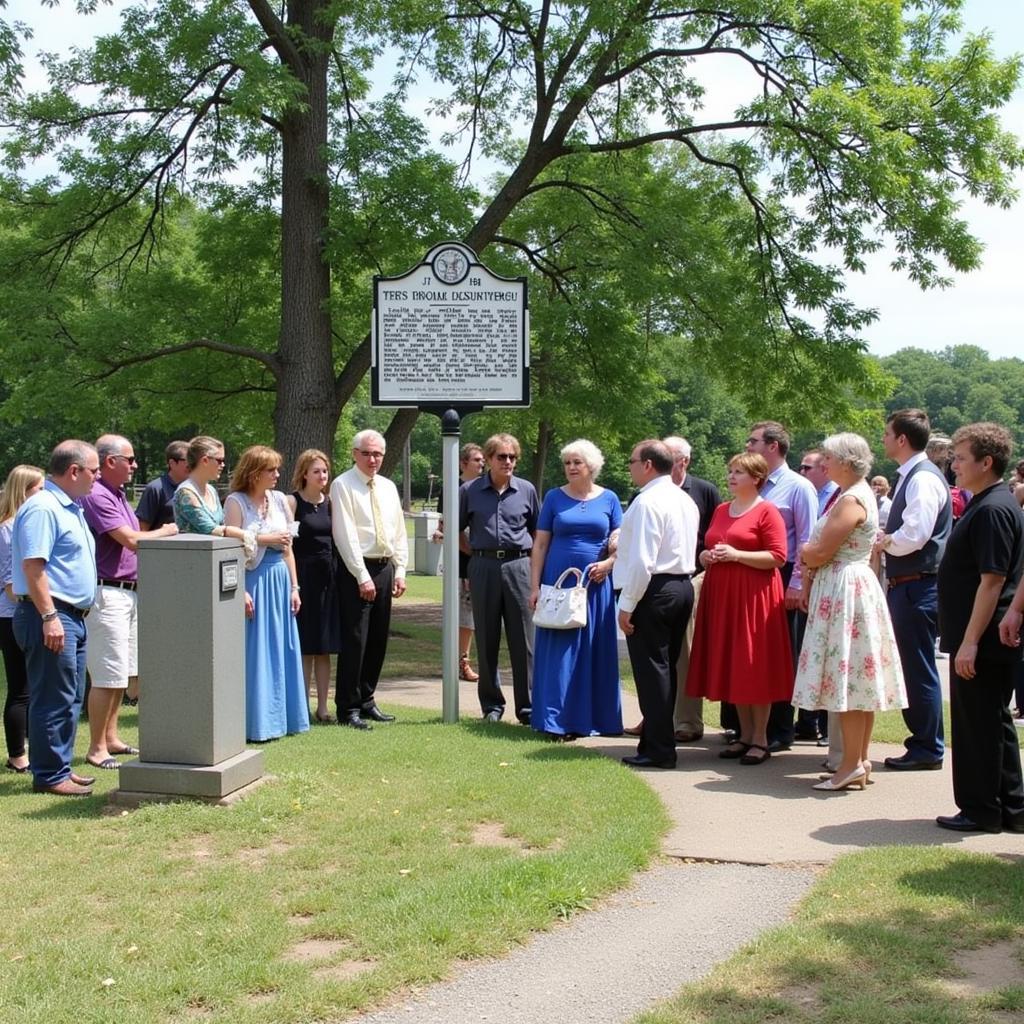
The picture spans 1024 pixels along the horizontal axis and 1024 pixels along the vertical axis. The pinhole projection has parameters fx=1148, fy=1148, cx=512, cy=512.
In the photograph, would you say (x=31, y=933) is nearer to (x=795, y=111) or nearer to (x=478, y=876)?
(x=478, y=876)

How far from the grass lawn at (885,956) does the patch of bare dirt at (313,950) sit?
47.8 inches

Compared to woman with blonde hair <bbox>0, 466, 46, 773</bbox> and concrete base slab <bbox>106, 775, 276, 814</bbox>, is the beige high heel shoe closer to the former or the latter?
concrete base slab <bbox>106, 775, 276, 814</bbox>

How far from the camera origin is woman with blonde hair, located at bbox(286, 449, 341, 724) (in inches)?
337

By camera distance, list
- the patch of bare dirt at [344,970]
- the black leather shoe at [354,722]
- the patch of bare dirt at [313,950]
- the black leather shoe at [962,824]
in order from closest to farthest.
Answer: the patch of bare dirt at [344,970], the patch of bare dirt at [313,950], the black leather shoe at [962,824], the black leather shoe at [354,722]

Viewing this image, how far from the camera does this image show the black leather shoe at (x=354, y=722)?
332 inches

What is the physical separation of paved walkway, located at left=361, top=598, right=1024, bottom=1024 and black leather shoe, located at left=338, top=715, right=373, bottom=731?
1795 mm

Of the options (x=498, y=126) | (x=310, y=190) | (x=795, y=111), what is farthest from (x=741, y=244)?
(x=310, y=190)

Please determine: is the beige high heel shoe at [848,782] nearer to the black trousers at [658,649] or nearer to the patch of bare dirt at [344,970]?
the black trousers at [658,649]

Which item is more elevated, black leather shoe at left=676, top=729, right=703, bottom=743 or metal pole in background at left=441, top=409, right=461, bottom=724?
metal pole in background at left=441, top=409, right=461, bottom=724

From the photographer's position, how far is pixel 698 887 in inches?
198

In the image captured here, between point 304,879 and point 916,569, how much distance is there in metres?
4.29

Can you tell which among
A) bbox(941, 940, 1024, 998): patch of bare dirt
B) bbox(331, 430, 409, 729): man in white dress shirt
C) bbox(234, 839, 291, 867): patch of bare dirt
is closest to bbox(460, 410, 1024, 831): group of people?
bbox(331, 430, 409, 729): man in white dress shirt

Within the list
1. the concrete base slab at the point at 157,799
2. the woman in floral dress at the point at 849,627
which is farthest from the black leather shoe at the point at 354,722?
the woman in floral dress at the point at 849,627

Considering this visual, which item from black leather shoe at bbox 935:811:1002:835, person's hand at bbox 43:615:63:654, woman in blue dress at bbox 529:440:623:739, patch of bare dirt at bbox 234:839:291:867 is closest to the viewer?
patch of bare dirt at bbox 234:839:291:867
